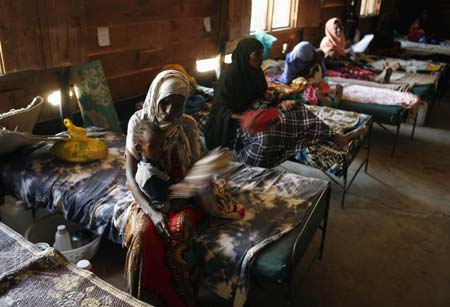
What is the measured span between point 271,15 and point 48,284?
15.0 feet

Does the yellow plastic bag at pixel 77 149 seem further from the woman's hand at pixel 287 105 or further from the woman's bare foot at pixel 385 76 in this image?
the woman's bare foot at pixel 385 76

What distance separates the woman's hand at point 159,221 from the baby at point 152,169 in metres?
0.02

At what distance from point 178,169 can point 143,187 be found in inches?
8.5

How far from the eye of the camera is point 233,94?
309cm

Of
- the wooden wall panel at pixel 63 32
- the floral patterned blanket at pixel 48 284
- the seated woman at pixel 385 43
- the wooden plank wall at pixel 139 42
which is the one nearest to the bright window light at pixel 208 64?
the wooden plank wall at pixel 139 42

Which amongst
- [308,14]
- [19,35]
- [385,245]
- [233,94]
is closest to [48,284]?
[19,35]

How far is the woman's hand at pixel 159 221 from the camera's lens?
1.74 meters

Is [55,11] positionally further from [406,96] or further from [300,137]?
[406,96]

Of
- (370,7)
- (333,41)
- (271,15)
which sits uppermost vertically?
(370,7)

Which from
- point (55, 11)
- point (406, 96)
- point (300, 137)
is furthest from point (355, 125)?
point (55, 11)

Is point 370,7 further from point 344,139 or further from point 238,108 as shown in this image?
point 238,108

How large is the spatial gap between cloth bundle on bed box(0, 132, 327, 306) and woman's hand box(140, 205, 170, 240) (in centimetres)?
18

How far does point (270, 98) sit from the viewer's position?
337 centimetres

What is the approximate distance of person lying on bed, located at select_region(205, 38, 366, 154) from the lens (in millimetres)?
3023
